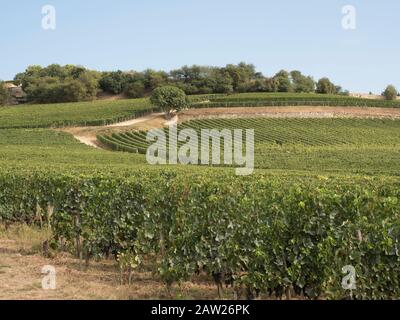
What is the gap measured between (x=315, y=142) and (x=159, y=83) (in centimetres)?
5627

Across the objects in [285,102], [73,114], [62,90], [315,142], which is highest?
[62,90]

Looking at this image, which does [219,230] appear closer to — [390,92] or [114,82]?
[114,82]

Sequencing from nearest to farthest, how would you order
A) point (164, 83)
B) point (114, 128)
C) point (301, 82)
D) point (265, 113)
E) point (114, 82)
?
point (114, 128)
point (265, 113)
point (164, 83)
point (114, 82)
point (301, 82)

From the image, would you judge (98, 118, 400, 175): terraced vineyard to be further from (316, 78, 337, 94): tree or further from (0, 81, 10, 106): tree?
(0, 81, 10, 106): tree

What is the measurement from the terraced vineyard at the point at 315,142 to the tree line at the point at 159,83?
31.2 meters

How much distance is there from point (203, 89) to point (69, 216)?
99.3 metres

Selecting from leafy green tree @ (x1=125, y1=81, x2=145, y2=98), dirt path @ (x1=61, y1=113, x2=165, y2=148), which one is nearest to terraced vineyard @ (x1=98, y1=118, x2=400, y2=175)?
dirt path @ (x1=61, y1=113, x2=165, y2=148)

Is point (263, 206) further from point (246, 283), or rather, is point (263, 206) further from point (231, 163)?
point (231, 163)

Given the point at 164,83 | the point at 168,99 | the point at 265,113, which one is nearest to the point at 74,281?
the point at 168,99

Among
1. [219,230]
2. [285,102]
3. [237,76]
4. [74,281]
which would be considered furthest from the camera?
[237,76]

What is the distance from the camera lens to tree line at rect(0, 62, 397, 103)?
110 m

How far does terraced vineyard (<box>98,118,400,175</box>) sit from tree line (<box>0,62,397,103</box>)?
3122 cm

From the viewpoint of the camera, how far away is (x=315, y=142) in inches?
2606
